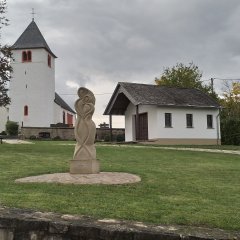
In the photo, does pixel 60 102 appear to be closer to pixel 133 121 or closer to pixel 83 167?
pixel 133 121

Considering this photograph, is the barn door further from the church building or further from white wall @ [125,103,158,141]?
the church building

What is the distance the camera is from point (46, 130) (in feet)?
181

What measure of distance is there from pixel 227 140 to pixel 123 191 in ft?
115

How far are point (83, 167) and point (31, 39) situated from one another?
60.2m

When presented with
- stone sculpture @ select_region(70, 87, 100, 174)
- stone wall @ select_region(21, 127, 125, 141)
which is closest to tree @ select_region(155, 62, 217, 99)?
stone wall @ select_region(21, 127, 125, 141)

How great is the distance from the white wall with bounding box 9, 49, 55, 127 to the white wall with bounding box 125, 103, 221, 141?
2687 centimetres

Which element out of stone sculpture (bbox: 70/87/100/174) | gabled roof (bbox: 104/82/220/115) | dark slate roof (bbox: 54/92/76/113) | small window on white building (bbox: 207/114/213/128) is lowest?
stone sculpture (bbox: 70/87/100/174)

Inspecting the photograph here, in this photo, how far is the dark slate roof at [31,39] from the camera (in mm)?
68188

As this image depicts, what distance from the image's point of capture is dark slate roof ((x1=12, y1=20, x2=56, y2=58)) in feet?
224

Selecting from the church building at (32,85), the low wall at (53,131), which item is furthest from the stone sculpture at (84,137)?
the church building at (32,85)

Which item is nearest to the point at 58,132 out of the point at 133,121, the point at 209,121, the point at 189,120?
the point at 133,121

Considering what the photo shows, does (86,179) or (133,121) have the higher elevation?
(133,121)

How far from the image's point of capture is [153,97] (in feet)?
127

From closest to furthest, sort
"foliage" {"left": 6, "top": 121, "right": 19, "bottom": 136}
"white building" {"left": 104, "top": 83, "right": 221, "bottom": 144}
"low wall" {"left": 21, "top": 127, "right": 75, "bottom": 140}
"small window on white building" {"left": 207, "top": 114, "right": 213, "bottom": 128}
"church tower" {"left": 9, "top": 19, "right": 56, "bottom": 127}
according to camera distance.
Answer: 1. "white building" {"left": 104, "top": 83, "right": 221, "bottom": 144}
2. "small window on white building" {"left": 207, "top": 114, "right": 213, "bottom": 128}
3. "low wall" {"left": 21, "top": 127, "right": 75, "bottom": 140}
4. "foliage" {"left": 6, "top": 121, "right": 19, "bottom": 136}
5. "church tower" {"left": 9, "top": 19, "right": 56, "bottom": 127}
